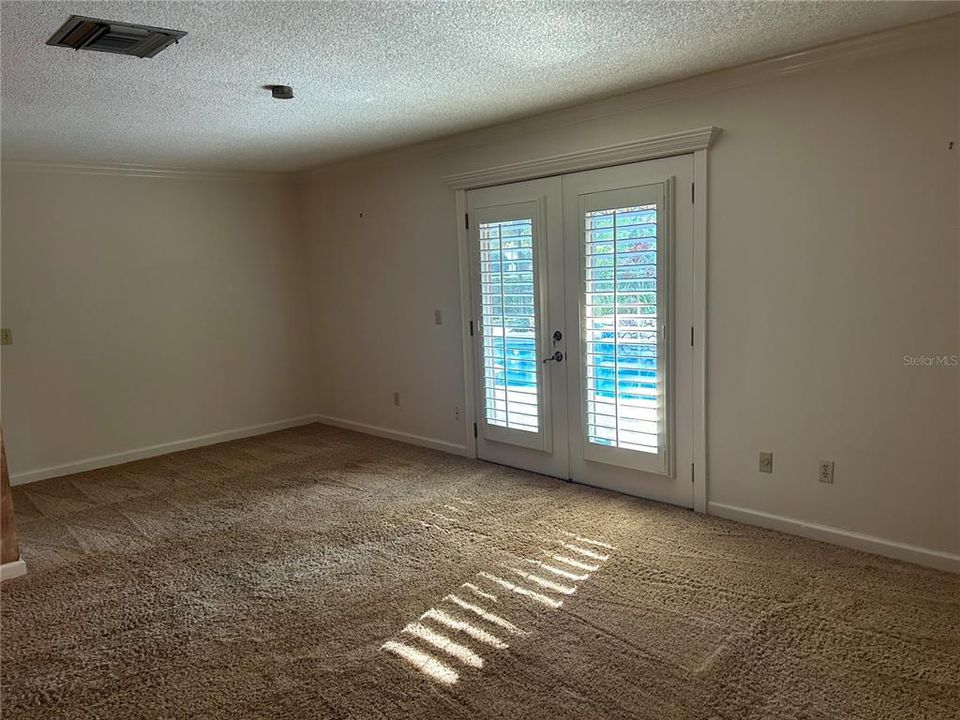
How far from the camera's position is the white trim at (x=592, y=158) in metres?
3.59

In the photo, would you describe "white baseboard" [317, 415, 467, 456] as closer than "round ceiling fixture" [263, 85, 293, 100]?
No

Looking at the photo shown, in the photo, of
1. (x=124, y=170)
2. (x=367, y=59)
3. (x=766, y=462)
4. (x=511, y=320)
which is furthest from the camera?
(x=124, y=170)

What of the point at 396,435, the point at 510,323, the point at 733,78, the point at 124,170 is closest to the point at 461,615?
the point at 510,323

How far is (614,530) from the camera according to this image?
12.0 ft

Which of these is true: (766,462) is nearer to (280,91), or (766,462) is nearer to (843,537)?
(843,537)

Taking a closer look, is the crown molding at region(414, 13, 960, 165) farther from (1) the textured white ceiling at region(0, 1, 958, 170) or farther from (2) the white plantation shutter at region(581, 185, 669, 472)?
(2) the white plantation shutter at region(581, 185, 669, 472)

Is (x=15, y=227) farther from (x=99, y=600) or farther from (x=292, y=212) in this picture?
(x=99, y=600)

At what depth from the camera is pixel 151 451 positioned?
18.4 feet

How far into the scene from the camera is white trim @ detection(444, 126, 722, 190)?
11.8ft

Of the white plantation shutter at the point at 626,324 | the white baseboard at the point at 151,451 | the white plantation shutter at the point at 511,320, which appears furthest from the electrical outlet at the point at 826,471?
the white baseboard at the point at 151,451

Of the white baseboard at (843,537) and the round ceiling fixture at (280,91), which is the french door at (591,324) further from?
the round ceiling fixture at (280,91)

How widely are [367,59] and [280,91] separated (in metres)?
0.61

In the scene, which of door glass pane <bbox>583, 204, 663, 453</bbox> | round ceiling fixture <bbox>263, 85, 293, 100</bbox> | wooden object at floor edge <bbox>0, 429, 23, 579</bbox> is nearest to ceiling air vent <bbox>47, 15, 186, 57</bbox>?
round ceiling fixture <bbox>263, 85, 293, 100</bbox>

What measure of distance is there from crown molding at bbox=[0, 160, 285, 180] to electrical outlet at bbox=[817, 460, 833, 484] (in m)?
→ 5.02
